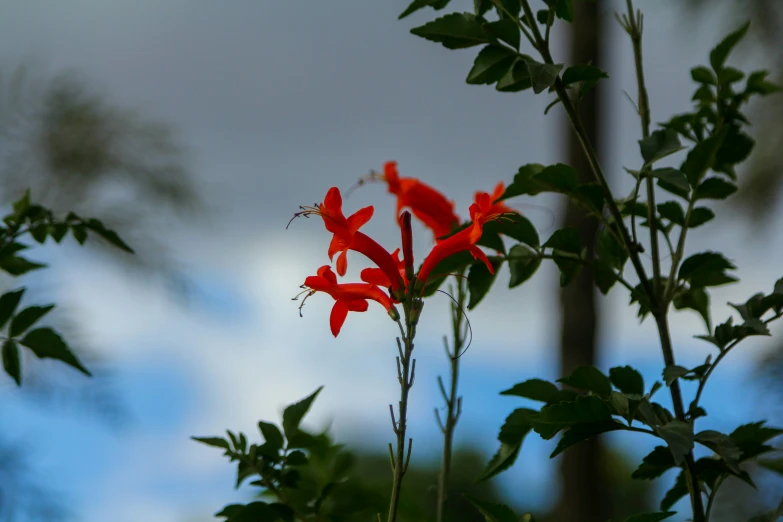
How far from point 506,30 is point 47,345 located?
571 millimetres

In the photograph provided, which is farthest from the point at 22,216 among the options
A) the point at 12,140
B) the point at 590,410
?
the point at 12,140

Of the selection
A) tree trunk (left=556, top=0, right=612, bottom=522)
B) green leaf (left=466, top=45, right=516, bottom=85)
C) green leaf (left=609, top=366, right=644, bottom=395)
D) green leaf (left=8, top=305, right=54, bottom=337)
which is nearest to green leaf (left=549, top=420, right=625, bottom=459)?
green leaf (left=609, top=366, right=644, bottom=395)

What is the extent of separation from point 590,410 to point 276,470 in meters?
0.34

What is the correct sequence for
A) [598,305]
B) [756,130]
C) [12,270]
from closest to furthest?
[12,270], [598,305], [756,130]

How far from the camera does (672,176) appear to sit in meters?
0.70

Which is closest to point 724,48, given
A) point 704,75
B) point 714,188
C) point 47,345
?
point 704,75

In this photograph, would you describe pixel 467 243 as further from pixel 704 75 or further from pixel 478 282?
pixel 704 75

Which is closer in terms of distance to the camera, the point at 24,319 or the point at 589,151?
the point at 589,151

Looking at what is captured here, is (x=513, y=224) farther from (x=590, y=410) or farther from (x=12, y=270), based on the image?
(x=12, y=270)

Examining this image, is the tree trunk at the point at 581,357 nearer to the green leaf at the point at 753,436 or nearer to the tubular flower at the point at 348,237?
the green leaf at the point at 753,436

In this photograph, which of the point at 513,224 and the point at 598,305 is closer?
the point at 513,224

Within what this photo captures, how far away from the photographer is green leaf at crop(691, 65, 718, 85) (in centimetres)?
93

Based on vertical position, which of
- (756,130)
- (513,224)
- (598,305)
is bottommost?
(513,224)

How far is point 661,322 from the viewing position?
30.4 inches
